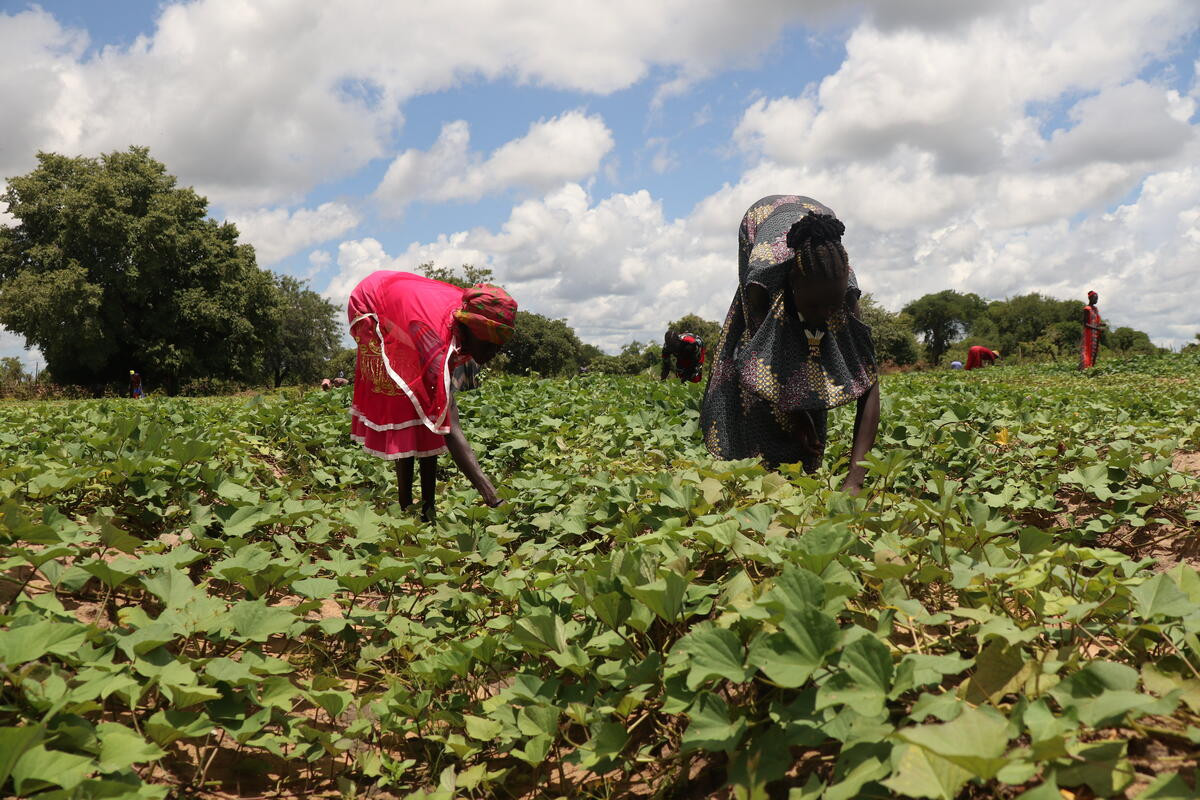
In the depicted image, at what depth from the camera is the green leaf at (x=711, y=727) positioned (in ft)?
4.73

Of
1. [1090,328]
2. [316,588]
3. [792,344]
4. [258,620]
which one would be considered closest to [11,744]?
[258,620]

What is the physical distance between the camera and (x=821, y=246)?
306 centimetres

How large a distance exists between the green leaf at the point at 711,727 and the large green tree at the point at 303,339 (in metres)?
66.2

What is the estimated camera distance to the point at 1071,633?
162 centimetres

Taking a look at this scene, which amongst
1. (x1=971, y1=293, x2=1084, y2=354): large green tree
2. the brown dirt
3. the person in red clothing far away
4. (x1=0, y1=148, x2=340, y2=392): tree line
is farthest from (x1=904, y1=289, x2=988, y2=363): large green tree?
the brown dirt

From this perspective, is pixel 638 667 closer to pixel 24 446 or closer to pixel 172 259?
pixel 24 446

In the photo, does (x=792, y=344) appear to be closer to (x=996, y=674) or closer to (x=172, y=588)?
(x=996, y=674)

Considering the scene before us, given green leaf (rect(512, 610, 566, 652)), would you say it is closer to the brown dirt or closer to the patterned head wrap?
the patterned head wrap

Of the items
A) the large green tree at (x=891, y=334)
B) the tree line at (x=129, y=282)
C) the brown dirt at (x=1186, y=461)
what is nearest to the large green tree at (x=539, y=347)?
the large green tree at (x=891, y=334)

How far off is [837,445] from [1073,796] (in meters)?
4.54

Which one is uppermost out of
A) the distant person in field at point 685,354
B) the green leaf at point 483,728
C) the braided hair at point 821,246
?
the distant person in field at point 685,354

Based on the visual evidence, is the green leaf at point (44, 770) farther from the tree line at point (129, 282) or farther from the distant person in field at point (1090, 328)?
the tree line at point (129, 282)

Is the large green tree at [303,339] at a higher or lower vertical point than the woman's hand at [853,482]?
higher

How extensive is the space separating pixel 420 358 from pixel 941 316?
9060 centimetres
